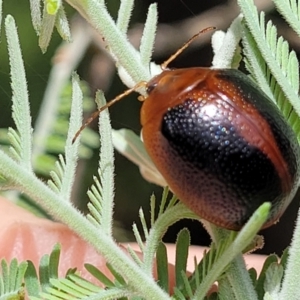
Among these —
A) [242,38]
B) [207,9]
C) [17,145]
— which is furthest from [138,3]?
[17,145]

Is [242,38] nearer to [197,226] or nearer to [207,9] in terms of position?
[207,9]

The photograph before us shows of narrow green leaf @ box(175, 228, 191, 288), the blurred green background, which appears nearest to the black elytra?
narrow green leaf @ box(175, 228, 191, 288)

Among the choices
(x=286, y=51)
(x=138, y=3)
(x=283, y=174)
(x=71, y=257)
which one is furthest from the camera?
(x=138, y=3)

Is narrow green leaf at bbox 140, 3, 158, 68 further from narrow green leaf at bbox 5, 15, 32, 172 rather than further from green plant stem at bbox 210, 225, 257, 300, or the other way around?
green plant stem at bbox 210, 225, 257, 300

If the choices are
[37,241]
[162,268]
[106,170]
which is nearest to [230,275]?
[162,268]

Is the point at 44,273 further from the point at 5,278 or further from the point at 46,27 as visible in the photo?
the point at 46,27

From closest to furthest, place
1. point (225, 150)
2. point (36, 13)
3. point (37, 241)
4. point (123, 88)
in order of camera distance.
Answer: point (225, 150), point (36, 13), point (37, 241), point (123, 88)
